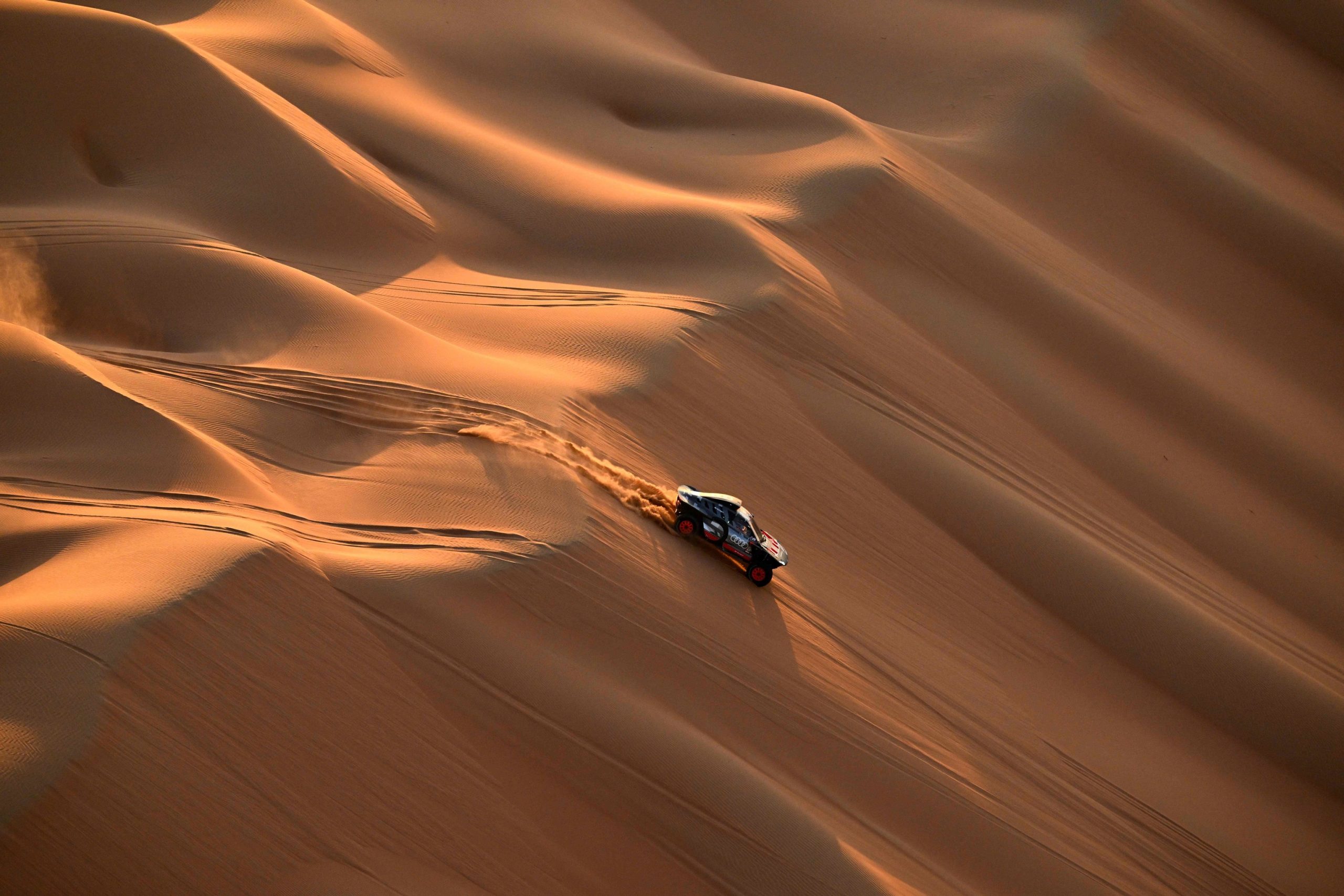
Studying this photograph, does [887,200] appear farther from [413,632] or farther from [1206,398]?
[413,632]

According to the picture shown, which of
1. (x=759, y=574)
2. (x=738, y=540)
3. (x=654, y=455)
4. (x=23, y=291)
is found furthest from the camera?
(x=23, y=291)

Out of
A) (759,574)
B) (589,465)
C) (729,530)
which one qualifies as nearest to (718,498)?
(729,530)

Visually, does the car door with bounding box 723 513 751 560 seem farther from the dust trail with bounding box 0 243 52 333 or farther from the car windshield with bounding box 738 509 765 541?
the dust trail with bounding box 0 243 52 333

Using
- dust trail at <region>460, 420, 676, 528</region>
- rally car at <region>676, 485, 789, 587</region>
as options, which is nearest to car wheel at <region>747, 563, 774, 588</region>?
rally car at <region>676, 485, 789, 587</region>

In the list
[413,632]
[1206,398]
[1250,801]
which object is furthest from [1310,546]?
[413,632]

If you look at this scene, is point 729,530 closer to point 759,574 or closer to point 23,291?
point 759,574
